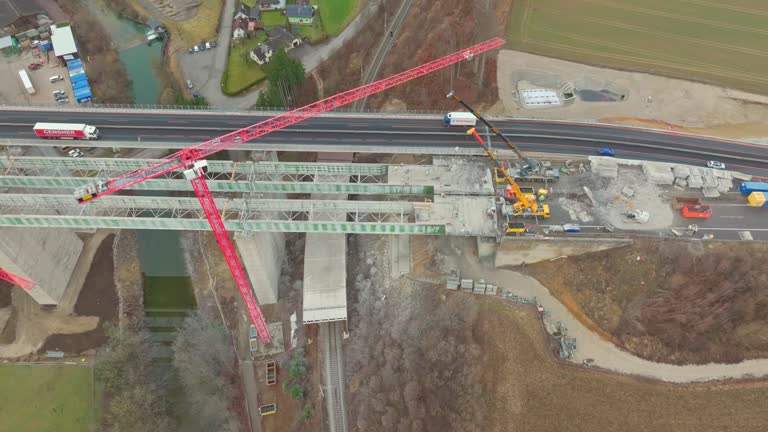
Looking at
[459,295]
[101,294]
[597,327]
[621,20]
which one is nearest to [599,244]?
[597,327]

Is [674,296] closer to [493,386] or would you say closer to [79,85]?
[493,386]

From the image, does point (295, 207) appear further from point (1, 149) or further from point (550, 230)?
point (1, 149)

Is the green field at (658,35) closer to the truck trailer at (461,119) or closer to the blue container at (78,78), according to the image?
the truck trailer at (461,119)

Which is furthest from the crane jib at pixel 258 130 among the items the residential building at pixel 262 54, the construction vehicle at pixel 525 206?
the construction vehicle at pixel 525 206

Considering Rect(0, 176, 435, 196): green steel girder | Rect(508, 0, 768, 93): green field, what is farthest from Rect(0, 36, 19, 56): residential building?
Rect(508, 0, 768, 93): green field

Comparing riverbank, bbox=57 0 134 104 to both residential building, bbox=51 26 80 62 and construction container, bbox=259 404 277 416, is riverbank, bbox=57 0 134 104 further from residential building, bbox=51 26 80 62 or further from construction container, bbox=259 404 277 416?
construction container, bbox=259 404 277 416

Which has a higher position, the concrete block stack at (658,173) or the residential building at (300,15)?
the residential building at (300,15)
